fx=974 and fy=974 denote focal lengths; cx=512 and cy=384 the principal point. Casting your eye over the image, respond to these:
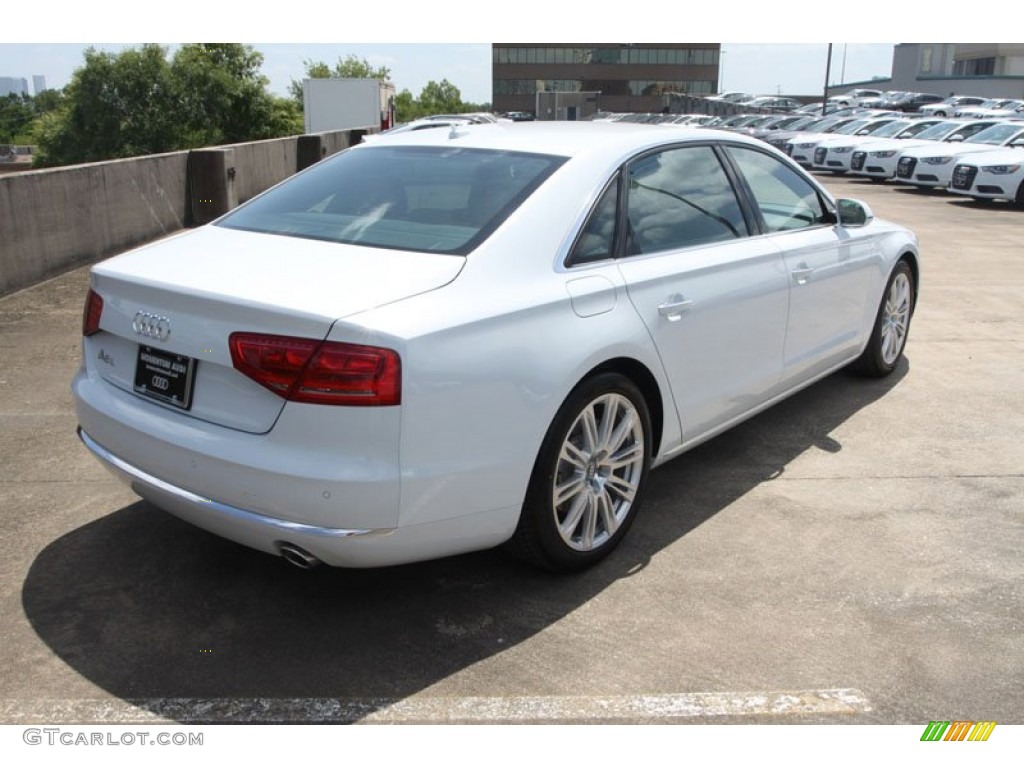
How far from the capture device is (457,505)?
311 centimetres

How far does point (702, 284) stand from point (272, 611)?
2164 mm

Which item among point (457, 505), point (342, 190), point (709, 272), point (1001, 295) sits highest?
point (342, 190)

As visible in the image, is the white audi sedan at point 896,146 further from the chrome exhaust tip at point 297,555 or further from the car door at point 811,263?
the chrome exhaust tip at point 297,555

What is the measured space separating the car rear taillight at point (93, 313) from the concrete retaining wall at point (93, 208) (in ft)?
18.4

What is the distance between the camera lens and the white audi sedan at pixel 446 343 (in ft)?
9.57

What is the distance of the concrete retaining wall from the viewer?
8.68 metres

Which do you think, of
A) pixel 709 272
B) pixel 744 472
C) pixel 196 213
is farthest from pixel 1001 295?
pixel 196 213

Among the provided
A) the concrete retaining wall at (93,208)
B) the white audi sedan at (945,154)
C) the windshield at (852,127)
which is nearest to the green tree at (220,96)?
the windshield at (852,127)

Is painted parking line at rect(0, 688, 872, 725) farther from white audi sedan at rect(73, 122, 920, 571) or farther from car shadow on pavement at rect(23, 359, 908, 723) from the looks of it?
white audi sedan at rect(73, 122, 920, 571)

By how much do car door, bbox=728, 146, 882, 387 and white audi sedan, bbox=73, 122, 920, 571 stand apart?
11 cm

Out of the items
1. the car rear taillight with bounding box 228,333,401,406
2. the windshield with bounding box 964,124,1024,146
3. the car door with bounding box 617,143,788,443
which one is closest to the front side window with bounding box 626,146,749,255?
the car door with bounding box 617,143,788,443

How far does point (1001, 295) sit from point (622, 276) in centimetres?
691

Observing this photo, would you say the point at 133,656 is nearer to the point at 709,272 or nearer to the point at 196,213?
the point at 709,272

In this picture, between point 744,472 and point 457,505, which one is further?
point 744,472
